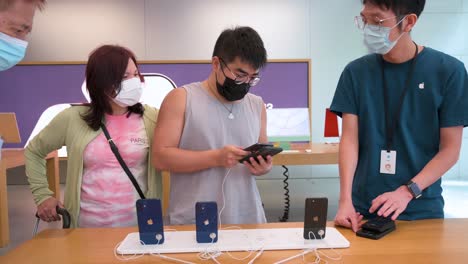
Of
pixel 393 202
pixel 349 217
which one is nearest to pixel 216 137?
pixel 349 217

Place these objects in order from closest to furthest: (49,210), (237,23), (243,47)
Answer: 1. (243,47)
2. (49,210)
3. (237,23)

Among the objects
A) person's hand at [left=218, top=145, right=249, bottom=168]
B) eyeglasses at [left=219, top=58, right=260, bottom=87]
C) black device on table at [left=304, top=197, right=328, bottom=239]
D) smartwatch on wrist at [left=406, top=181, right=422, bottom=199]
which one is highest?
eyeglasses at [left=219, top=58, right=260, bottom=87]

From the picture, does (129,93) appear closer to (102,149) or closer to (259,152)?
(102,149)

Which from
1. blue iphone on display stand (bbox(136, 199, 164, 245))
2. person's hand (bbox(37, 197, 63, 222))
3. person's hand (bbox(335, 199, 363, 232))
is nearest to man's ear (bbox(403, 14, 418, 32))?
person's hand (bbox(335, 199, 363, 232))

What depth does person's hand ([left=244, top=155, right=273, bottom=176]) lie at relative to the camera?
1275 millimetres

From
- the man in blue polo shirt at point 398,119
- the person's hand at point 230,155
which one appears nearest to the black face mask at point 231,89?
the person's hand at point 230,155

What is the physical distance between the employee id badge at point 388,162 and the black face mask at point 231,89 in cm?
57

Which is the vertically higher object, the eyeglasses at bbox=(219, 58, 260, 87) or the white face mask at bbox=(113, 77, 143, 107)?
the eyeglasses at bbox=(219, 58, 260, 87)

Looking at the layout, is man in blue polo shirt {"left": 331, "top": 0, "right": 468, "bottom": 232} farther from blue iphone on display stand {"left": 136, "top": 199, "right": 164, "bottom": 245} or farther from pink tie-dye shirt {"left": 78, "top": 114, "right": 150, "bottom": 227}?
pink tie-dye shirt {"left": 78, "top": 114, "right": 150, "bottom": 227}

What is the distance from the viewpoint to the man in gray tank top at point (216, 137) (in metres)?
1.31

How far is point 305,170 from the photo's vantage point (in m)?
4.59

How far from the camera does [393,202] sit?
121 centimetres

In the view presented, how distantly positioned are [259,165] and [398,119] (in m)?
0.54

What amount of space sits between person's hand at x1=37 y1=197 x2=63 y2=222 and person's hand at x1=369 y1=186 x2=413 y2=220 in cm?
121
